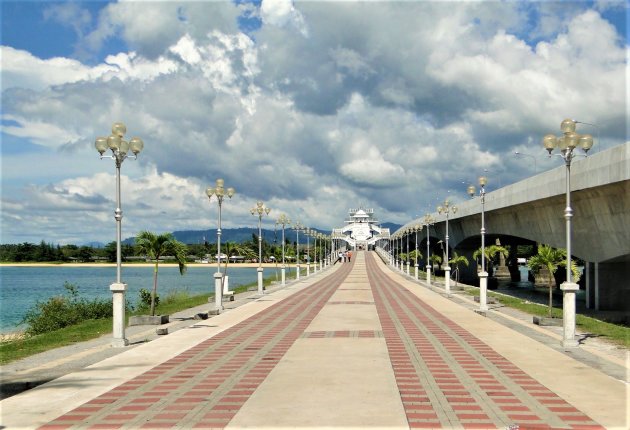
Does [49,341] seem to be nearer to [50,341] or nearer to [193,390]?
[50,341]

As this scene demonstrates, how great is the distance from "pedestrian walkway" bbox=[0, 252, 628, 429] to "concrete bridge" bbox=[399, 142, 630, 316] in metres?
10.4

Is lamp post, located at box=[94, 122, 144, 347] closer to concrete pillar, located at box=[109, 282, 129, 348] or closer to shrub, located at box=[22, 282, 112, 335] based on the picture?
concrete pillar, located at box=[109, 282, 129, 348]

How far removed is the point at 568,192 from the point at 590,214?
13344mm

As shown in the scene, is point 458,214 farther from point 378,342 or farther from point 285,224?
point 378,342

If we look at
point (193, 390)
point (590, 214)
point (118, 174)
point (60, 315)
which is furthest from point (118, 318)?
point (590, 214)

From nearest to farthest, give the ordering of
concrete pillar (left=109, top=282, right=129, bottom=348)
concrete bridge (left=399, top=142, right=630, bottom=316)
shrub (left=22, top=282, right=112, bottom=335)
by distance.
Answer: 1. concrete pillar (left=109, top=282, right=129, bottom=348)
2. concrete bridge (left=399, top=142, right=630, bottom=316)
3. shrub (left=22, top=282, right=112, bottom=335)

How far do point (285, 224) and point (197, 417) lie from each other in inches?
2154

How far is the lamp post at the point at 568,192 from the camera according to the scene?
1786 cm

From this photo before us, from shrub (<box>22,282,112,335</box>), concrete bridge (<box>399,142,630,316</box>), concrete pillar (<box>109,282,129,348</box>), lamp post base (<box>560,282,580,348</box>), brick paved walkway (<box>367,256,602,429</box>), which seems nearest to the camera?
brick paved walkway (<box>367,256,602,429</box>)

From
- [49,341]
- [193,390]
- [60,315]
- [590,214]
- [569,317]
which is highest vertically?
[590,214]

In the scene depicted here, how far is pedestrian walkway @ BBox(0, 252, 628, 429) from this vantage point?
9.92 m

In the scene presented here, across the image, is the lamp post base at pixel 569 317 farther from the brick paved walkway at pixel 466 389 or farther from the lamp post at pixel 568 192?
the brick paved walkway at pixel 466 389

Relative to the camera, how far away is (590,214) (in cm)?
3067

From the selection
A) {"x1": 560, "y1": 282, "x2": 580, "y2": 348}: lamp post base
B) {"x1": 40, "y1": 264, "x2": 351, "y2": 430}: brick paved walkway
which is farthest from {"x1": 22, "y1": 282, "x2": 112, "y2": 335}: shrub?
{"x1": 560, "y1": 282, "x2": 580, "y2": 348}: lamp post base
